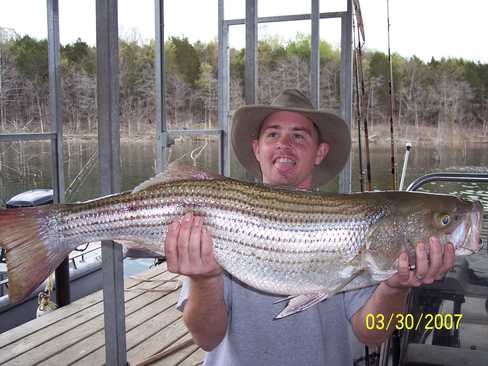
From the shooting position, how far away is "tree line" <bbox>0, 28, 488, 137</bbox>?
5.48 m

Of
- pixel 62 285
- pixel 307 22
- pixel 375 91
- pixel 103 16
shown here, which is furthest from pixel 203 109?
pixel 375 91

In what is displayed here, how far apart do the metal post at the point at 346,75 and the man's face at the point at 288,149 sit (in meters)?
4.81

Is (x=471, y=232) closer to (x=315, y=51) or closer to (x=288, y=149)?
(x=288, y=149)

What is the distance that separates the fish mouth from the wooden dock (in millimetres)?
2540

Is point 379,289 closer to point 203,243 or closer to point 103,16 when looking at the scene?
point 203,243

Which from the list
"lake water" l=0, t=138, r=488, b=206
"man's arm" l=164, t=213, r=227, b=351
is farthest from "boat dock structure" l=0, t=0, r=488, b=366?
"man's arm" l=164, t=213, r=227, b=351

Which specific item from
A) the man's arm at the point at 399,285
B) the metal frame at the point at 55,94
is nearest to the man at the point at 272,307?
the man's arm at the point at 399,285

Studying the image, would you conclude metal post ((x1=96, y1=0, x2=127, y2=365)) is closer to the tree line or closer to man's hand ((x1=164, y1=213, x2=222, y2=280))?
the tree line

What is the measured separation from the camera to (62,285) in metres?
5.01

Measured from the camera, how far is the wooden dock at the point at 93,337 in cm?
385

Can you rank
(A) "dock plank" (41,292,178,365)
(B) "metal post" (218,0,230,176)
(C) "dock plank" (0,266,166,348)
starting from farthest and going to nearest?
(B) "metal post" (218,0,230,176) → (C) "dock plank" (0,266,166,348) → (A) "dock plank" (41,292,178,365)

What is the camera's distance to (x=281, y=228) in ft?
6.60

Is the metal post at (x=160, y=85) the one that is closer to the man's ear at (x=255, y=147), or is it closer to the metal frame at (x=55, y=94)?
the metal frame at (x=55, y=94)

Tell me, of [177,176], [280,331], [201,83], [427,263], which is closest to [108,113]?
[177,176]
